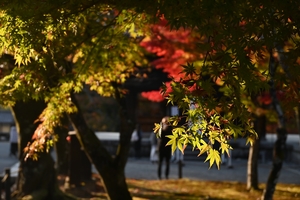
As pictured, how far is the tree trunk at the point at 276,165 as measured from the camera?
10.4m

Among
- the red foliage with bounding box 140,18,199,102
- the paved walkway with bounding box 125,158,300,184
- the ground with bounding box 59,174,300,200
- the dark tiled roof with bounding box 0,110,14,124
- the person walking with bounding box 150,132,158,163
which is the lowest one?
the ground with bounding box 59,174,300,200

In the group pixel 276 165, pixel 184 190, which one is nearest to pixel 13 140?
pixel 184 190

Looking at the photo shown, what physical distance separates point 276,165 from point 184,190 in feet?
11.8

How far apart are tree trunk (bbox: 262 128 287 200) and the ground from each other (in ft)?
6.27

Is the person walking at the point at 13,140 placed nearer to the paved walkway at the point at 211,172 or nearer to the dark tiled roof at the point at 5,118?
the paved walkway at the point at 211,172

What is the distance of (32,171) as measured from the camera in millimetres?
11969

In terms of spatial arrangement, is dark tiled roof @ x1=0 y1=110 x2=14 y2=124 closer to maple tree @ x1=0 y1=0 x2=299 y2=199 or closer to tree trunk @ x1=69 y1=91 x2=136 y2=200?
tree trunk @ x1=69 y1=91 x2=136 y2=200

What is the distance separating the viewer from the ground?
41.2 feet

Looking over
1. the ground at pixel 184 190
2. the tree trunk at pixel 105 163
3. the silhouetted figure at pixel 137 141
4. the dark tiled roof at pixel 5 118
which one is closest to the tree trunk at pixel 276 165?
the ground at pixel 184 190

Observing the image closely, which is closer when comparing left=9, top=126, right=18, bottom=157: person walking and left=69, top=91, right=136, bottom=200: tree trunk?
left=69, top=91, right=136, bottom=200: tree trunk

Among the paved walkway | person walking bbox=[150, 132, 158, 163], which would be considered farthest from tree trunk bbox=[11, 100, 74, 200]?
person walking bbox=[150, 132, 158, 163]

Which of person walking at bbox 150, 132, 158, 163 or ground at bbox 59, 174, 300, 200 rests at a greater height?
person walking at bbox 150, 132, 158, 163

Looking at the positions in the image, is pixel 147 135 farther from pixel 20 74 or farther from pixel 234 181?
pixel 20 74

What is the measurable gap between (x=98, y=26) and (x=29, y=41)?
349 centimetres
